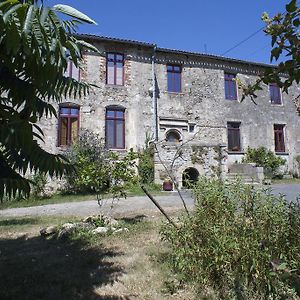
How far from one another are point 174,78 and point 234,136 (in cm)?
497

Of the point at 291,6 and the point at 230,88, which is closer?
the point at 291,6

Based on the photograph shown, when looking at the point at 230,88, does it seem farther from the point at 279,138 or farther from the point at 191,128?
the point at 279,138

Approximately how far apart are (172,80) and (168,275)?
1535 cm

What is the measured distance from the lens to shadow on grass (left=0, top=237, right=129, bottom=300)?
12.4 ft

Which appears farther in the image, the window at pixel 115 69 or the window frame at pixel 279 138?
the window frame at pixel 279 138

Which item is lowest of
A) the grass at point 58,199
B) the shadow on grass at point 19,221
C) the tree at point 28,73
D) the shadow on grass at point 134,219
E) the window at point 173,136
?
the shadow on grass at point 19,221

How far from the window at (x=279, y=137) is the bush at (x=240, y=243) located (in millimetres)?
17891

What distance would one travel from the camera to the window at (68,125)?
16.0 meters

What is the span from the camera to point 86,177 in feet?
23.5

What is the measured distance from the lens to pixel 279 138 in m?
20.5

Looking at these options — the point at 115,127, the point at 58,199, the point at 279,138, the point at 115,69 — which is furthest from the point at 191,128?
the point at 58,199

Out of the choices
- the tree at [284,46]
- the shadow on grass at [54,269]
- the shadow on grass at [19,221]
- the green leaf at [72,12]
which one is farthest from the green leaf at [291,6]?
the shadow on grass at [19,221]

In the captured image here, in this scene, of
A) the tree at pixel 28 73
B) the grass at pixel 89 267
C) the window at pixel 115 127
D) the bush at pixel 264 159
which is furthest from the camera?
the bush at pixel 264 159

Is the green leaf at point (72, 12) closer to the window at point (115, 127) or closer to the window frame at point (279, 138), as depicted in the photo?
the window at point (115, 127)
